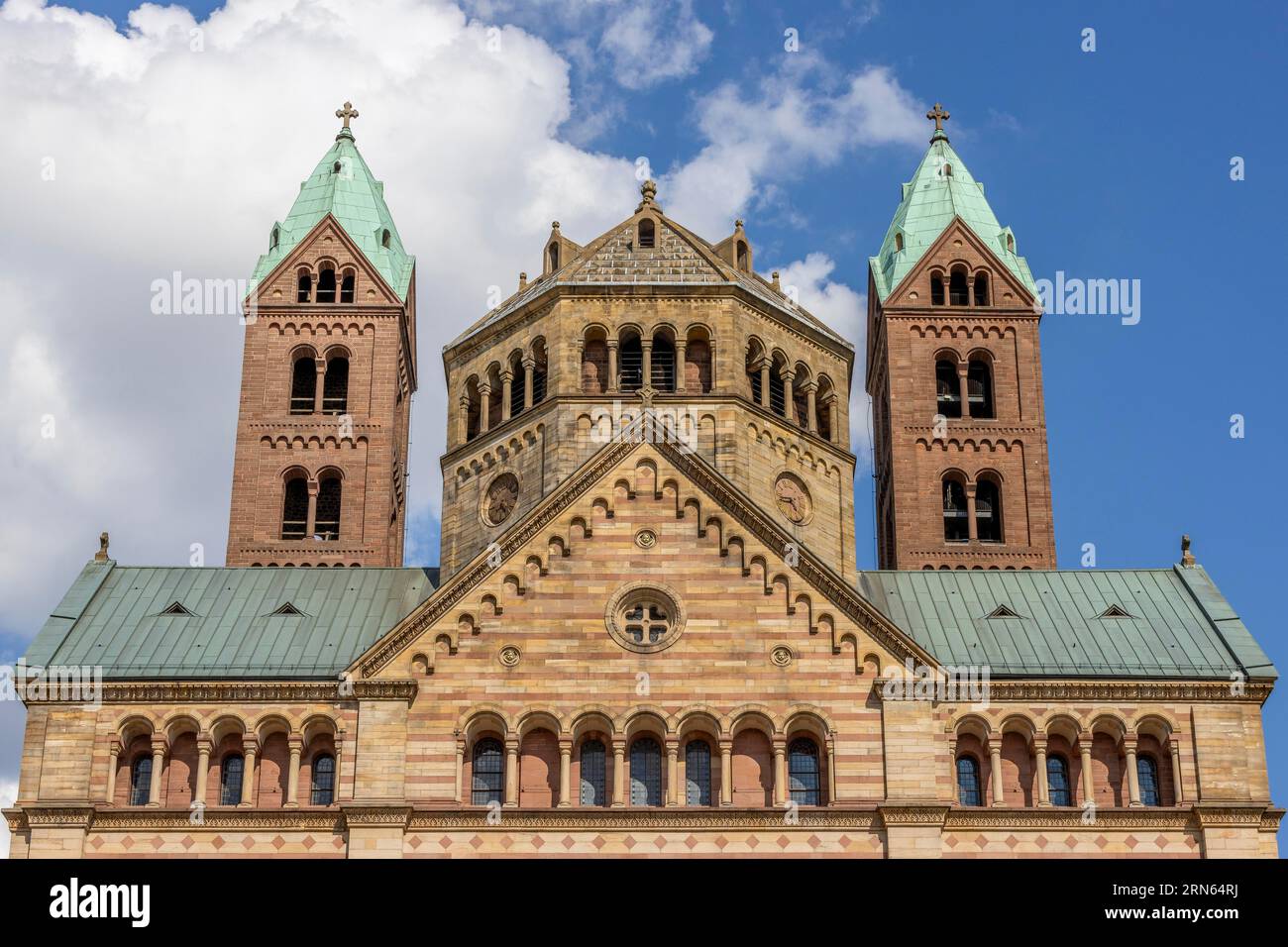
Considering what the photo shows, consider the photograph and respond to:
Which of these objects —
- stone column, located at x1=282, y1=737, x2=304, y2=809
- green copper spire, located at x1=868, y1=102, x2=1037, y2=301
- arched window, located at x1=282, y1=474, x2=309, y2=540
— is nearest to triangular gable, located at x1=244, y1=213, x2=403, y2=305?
arched window, located at x1=282, y1=474, x2=309, y2=540

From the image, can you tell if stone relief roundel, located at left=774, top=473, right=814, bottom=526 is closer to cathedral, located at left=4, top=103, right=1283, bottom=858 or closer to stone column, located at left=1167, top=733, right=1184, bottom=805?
cathedral, located at left=4, top=103, right=1283, bottom=858

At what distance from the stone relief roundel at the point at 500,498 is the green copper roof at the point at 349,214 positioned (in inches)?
1134

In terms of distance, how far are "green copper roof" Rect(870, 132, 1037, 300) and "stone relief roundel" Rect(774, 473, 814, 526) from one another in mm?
27537

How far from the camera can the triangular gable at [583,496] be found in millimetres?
57844

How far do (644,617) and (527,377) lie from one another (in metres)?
12.8

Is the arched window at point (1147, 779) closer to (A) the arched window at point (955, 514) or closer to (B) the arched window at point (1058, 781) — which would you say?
(B) the arched window at point (1058, 781)

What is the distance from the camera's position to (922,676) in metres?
57.6

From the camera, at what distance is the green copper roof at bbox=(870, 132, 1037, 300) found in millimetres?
95125

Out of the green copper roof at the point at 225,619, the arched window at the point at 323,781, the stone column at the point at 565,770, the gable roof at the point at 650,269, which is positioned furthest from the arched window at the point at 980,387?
the arched window at the point at 323,781

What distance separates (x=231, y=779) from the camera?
58469mm

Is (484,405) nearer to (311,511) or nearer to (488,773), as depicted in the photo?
(488,773)

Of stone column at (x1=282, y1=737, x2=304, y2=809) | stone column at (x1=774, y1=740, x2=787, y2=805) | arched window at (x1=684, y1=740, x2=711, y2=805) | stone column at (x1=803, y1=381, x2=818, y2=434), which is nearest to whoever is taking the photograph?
stone column at (x1=774, y1=740, x2=787, y2=805)

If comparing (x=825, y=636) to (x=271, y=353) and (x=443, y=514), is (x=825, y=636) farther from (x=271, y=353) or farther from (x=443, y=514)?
(x=271, y=353)

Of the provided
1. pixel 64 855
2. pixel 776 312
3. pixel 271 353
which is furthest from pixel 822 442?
pixel 271 353
